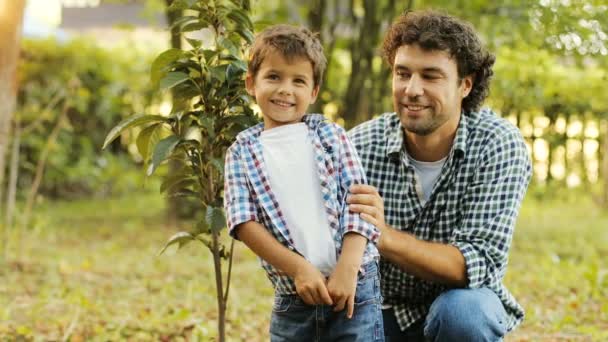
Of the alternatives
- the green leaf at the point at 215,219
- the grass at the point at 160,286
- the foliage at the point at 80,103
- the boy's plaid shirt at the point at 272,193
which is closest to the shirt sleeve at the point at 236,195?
the boy's plaid shirt at the point at 272,193

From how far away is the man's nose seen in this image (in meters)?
2.91

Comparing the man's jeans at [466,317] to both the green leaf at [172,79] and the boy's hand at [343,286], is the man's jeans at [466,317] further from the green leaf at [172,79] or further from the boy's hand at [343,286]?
the green leaf at [172,79]

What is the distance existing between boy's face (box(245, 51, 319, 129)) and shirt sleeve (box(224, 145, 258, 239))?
189mm

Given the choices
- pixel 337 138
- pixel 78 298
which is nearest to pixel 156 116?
pixel 337 138

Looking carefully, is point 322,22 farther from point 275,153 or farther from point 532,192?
point 532,192

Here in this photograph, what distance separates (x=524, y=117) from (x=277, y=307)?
10.5m

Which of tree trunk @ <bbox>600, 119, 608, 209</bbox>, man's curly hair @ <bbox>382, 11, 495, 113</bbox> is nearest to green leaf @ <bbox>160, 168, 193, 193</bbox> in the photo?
man's curly hair @ <bbox>382, 11, 495, 113</bbox>

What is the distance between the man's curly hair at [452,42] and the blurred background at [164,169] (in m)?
0.52

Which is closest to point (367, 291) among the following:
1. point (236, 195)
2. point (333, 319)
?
point (333, 319)

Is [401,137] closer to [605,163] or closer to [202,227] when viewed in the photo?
[202,227]

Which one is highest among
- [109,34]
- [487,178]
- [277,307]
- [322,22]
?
[109,34]

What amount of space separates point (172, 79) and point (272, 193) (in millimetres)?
576

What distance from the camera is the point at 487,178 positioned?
2967 millimetres

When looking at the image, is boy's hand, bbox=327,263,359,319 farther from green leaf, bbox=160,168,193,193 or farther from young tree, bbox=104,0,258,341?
green leaf, bbox=160,168,193,193
